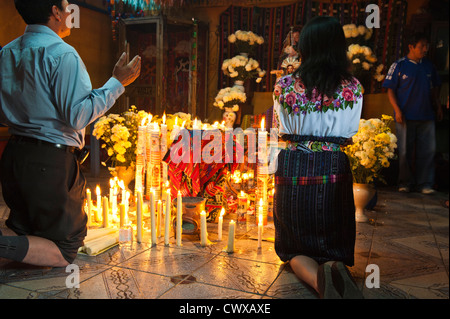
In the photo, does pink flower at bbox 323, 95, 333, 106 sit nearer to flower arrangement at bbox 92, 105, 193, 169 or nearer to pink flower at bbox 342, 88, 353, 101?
pink flower at bbox 342, 88, 353, 101

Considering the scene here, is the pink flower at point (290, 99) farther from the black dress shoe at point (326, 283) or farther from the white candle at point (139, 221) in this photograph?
the white candle at point (139, 221)

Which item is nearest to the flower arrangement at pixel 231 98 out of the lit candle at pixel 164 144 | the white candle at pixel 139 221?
the lit candle at pixel 164 144

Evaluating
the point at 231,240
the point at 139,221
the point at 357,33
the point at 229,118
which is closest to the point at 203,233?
the point at 231,240

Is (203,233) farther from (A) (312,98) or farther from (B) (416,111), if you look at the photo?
(B) (416,111)

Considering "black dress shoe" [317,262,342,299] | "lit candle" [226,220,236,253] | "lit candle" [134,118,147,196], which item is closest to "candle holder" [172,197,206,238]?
"lit candle" [226,220,236,253]

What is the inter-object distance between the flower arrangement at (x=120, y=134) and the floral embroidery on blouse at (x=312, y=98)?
238cm

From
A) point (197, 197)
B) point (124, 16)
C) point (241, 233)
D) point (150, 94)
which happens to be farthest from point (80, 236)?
point (124, 16)

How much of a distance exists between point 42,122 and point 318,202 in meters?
1.57

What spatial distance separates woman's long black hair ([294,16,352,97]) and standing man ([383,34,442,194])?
11.4ft

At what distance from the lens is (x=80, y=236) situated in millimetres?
2422

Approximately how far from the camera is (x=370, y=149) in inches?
140

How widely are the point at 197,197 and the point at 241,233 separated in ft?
1.49

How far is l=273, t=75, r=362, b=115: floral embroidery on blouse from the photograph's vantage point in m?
2.13
